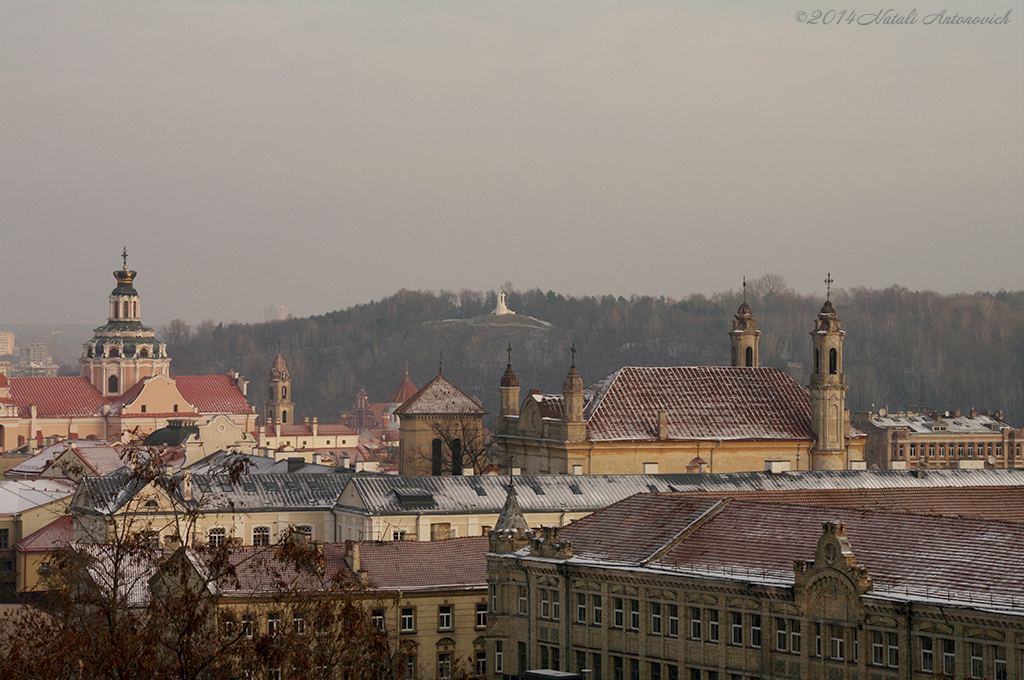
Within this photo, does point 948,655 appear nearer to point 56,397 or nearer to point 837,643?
point 837,643

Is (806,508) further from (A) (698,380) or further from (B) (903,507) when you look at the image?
(A) (698,380)

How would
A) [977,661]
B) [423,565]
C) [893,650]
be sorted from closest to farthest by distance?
[977,661]
[893,650]
[423,565]

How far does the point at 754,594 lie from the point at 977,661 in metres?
7.89

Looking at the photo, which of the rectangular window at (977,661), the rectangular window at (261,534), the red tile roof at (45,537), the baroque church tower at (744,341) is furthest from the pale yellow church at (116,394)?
the rectangular window at (977,661)

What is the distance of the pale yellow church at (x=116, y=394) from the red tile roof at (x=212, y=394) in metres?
0.10

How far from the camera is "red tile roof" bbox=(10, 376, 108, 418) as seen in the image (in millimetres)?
182375

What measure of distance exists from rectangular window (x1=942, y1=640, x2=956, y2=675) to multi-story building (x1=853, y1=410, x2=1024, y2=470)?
123096mm

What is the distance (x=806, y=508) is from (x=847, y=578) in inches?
269

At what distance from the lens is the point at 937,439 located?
6880 inches

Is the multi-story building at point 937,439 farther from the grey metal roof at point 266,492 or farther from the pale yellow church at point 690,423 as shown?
the grey metal roof at point 266,492

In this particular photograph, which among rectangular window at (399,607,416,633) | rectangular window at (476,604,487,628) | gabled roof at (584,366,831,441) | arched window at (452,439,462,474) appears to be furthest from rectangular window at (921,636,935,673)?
arched window at (452,439,462,474)

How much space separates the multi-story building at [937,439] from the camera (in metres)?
172

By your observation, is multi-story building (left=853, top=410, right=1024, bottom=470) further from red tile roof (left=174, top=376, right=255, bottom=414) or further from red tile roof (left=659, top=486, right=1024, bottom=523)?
red tile roof (left=659, top=486, right=1024, bottom=523)

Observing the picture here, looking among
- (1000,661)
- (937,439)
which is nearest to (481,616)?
(1000,661)
